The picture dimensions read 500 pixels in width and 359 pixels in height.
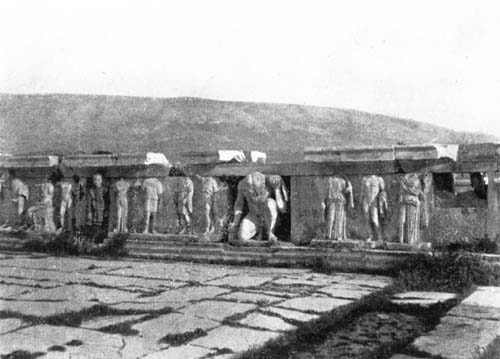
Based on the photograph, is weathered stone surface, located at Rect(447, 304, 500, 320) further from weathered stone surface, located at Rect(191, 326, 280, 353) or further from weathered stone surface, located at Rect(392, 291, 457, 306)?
weathered stone surface, located at Rect(191, 326, 280, 353)

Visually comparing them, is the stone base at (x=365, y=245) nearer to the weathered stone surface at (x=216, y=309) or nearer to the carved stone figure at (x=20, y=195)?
the weathered stone surface at (x=216, y=309)

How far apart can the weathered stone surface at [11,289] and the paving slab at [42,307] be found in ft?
1.09

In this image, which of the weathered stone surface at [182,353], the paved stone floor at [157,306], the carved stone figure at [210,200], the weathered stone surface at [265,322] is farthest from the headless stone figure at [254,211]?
the weathered stone surface at [182,353]

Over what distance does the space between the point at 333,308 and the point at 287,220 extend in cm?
318

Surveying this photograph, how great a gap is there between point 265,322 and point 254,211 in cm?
361

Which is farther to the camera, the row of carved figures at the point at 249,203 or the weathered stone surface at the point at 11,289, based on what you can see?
the row of carved figures at the point at 249,203

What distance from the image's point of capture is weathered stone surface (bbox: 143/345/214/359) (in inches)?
147

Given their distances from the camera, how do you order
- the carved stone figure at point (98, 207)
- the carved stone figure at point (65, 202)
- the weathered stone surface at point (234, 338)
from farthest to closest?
1. the carved stone figure at point (65, 202)
2. the carved stone figure at point (98, 207)
3. the weathered stone surface at point (234, 338)

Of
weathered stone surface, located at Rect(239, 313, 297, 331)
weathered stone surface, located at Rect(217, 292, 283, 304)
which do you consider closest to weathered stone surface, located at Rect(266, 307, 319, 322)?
weathered stone surface, located at Rect(239, 313, 297, 331)

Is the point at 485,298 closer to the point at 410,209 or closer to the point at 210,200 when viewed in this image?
the point at 410,209

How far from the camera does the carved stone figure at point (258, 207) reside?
795cm

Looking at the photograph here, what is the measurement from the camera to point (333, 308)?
5016 millimetres

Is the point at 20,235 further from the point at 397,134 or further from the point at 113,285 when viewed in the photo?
the point at 397,134

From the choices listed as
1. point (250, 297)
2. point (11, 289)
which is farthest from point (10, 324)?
point (250, 297)
